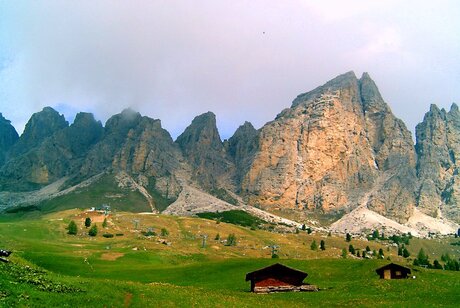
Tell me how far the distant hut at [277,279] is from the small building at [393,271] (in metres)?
13.2

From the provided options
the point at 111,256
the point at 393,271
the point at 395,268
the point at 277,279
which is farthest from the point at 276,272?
the point at 111,256

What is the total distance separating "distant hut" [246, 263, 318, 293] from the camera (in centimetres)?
5444

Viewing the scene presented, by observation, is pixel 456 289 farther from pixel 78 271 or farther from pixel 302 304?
pixel 78 271

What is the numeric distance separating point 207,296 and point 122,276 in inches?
1274

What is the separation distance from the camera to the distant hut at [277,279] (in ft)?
179

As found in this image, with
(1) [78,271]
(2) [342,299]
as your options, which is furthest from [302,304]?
(1) [78,271]

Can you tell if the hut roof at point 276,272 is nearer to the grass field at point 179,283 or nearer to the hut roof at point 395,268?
the grass field at point 179,283

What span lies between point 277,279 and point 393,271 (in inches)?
708

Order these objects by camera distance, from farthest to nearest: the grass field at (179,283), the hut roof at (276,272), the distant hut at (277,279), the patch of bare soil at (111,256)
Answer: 1. the patch of bare soil at (111,256)
2. the hut roof at (276,272)
3. the distant hut at (277,279)
4. the grass field at (179,283)

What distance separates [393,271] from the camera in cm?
6203

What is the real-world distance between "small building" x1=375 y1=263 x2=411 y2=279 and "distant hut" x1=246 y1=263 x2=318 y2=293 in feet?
43.3

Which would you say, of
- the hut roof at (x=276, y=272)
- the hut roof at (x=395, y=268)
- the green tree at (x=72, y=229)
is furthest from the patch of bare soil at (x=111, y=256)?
the green tree at (x=72, y=229)

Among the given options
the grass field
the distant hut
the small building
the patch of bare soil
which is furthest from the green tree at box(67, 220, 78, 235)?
A: the small building

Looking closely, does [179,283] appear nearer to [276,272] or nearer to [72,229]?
[276,272]
